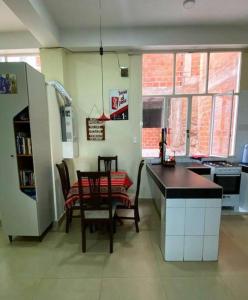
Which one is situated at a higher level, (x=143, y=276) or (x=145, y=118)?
(x=145, y=118)

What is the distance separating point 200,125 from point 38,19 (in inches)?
133

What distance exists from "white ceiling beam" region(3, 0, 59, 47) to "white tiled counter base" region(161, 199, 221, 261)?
2874 millimetres

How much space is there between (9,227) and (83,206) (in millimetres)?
1125

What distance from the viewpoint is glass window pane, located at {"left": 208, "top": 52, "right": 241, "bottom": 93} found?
12.1 ft

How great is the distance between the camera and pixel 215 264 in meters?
2.10

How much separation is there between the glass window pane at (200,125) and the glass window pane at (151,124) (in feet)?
2.26

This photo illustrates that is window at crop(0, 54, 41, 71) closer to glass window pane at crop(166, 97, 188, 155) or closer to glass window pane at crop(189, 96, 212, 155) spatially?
glass window pane at crop(166, 97, 188, 155)

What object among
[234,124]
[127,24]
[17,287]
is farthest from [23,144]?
[234,124]

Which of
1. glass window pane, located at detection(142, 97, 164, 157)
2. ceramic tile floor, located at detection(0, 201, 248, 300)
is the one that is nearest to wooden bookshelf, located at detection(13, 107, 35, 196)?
ceramic tile floor, located at detection(0, 201, 248, 300)

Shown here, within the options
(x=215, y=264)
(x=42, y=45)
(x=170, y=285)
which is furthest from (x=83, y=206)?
(x=42, y=45)

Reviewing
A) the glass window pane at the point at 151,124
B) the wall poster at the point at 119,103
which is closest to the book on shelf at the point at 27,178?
the wall poster at the point at 119,103

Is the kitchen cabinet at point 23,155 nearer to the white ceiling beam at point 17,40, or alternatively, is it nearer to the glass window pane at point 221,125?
the white ceiling beam at point 17,40

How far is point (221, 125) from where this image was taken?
3.88 metres

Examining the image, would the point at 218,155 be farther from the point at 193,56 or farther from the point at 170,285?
the point at 170,285
